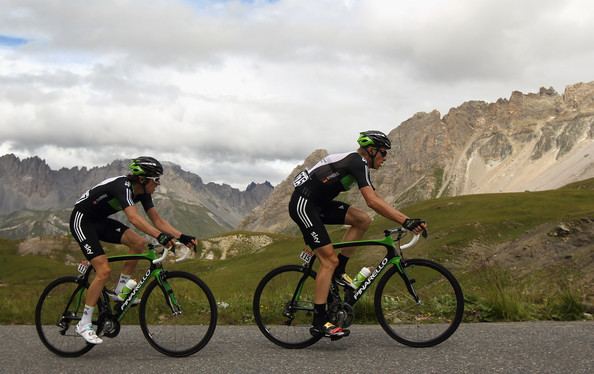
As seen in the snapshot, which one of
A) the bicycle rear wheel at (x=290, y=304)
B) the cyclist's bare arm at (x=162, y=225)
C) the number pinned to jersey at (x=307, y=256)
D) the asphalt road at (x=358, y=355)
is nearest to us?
the asphalt road at (x=358, y=355)

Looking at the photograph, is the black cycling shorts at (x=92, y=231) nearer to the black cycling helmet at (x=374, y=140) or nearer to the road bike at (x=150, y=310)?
the road bike at (x=150, y=310)

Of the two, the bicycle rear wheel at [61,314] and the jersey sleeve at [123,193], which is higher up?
the jersey sleeve at [123,193]

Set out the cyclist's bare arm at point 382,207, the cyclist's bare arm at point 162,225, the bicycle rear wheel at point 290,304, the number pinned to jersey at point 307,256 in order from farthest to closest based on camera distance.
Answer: the number pinned to jersey at point 307,256
the bicycle rear wheel at point 290,304
the cyclist's bare arm at point 162,225
the cyclist's bare arm at point 382,207

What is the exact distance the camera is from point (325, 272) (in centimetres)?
855

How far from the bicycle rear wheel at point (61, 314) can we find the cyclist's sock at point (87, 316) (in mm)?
346

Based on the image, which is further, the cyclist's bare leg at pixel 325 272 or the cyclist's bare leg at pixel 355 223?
the cyclist's bare leg at pixel 355 223

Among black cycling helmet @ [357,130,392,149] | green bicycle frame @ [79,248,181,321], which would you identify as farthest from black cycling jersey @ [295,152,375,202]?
green bicycle frame @ [79,248,181,321]

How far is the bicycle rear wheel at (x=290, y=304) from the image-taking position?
348 inches

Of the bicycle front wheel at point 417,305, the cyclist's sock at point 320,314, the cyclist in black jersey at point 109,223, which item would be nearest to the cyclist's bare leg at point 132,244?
the cyclist in black jersey at point 109,223

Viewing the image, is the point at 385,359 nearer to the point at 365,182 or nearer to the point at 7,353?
the point at 365,182

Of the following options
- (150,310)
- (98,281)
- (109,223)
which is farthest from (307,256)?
(109,223)

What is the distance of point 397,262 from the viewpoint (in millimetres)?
8617

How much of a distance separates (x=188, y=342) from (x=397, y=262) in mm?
3444

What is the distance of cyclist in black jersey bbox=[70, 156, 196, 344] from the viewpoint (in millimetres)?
8695
